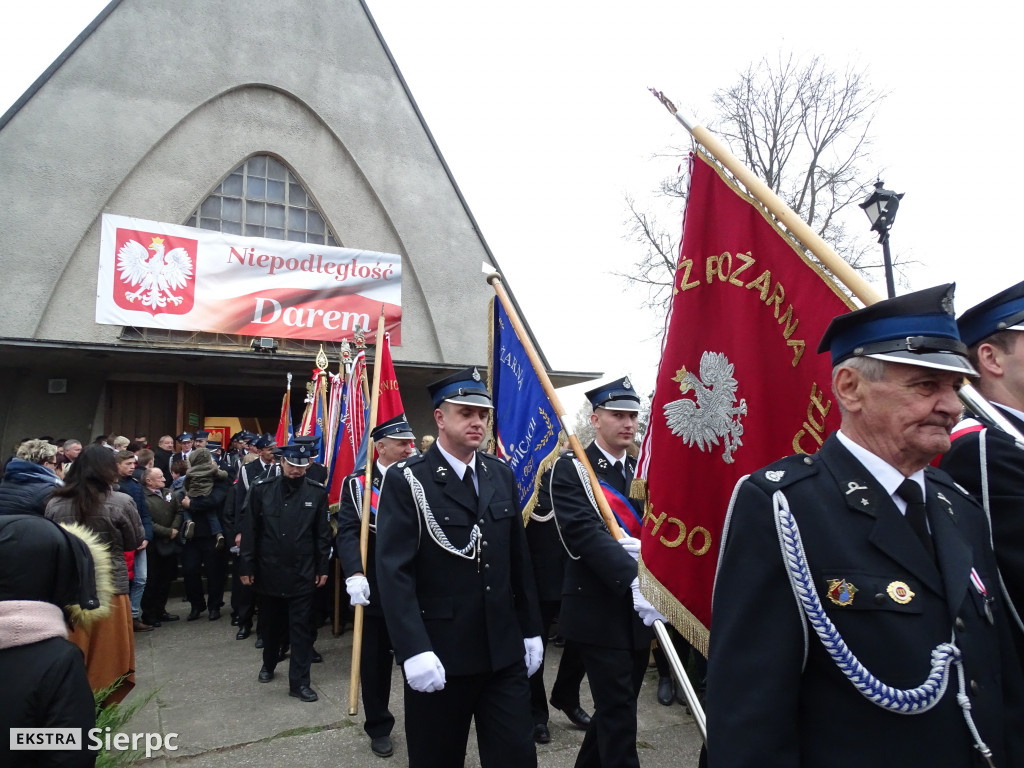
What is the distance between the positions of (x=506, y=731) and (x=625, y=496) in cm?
170

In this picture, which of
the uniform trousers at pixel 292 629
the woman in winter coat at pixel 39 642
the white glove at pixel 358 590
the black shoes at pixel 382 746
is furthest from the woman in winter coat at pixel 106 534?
the black shoes at pixel 382 746

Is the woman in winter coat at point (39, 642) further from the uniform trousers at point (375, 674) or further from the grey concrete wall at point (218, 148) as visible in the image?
the grey concrete wall at point (218, 148)

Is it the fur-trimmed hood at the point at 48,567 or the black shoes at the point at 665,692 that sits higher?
the fur-trimmed hood at the point at 48,567


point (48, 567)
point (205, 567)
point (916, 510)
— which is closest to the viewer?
point (916, 510)

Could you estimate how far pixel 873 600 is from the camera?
1.61 meters

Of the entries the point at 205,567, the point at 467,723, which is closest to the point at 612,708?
the point at 467,723

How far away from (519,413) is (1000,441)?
318 centimetres

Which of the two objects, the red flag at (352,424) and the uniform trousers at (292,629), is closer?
the uniform trousers at (292,629)

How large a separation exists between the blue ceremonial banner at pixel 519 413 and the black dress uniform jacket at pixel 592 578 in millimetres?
349

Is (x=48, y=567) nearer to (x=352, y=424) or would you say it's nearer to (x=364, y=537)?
(x=364, y=537)

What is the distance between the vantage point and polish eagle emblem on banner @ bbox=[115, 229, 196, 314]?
14312 millimetres

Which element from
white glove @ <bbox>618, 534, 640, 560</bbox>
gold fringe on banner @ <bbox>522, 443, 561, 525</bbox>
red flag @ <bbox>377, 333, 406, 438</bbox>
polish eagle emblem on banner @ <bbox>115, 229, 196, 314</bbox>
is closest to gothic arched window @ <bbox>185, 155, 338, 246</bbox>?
polish eagle emblem on banner @ <bbox>115, 229, 196, 314</bbox>

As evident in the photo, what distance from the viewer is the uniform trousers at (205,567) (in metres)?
9.42

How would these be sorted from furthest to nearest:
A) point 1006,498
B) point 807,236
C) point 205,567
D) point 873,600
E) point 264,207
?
point 264,207, point 205,567, point 807,236, point 1006,498, point 873,600
